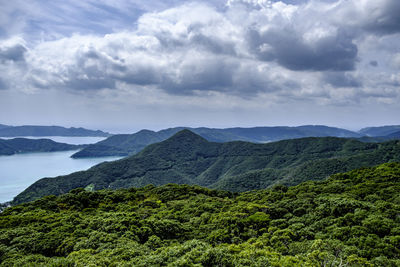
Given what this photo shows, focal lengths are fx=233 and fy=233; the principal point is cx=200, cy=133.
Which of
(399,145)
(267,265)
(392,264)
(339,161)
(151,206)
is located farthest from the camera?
(399,145)

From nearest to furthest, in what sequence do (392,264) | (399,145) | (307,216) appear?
(392,264)
(307,216)
(399,145)

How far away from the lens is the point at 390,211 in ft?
78.1

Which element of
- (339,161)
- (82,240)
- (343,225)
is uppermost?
(343,225)

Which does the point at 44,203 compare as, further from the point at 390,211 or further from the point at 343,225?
the point at 390,211

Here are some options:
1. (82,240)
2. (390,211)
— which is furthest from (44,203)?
(390,211)

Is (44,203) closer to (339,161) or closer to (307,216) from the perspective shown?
(307,216)

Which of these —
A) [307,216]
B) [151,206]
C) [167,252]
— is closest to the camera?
[167,252]

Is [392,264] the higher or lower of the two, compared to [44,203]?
higher

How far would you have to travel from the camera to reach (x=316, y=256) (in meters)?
16.5

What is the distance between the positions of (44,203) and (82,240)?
32.2 meters

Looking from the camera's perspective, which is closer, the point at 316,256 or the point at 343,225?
the point at 316,256

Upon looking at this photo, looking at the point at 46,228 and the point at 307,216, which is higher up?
the point at 307,216

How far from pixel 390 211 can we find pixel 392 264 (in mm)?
10644

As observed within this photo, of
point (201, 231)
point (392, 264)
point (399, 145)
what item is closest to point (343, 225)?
point (392, 264)
